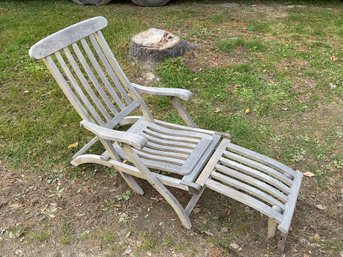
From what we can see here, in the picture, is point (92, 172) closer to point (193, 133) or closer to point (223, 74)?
point (193, 133)

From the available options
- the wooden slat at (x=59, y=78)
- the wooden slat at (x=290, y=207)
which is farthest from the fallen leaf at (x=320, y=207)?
the wooden slat at (x=59, y=78)

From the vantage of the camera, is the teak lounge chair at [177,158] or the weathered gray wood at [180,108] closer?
the teak lounge chair at [177,158]

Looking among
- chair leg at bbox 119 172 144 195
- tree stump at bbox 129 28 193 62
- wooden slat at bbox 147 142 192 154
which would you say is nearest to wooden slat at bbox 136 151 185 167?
wooden slat at bbox 147 142 192 154

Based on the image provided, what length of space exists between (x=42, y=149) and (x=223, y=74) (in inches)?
91.2

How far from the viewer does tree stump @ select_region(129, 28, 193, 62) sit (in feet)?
16.7

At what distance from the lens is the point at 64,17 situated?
679 centimetres

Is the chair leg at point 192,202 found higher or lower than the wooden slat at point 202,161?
lower

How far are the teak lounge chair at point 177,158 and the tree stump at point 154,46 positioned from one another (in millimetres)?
1609

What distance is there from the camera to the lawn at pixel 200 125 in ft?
9.72

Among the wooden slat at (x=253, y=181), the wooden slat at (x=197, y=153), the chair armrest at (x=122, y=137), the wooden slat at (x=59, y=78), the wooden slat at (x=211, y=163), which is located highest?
the wooden slat at (x=59, y=78)

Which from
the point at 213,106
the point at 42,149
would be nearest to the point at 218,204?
the point at 213,106

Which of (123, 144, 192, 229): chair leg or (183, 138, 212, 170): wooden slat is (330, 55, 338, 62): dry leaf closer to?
(183, 138, 212, 170): wooden slat

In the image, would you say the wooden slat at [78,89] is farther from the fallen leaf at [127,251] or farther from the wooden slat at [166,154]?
the fallen leaf at [127,251]

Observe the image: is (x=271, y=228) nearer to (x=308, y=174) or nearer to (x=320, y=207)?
(x=320, y=207)
